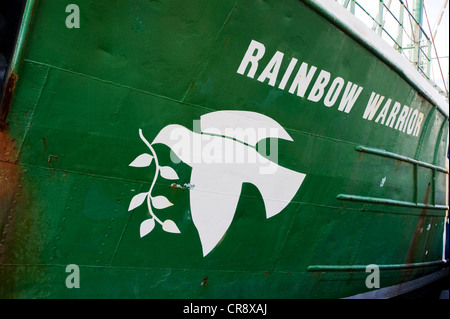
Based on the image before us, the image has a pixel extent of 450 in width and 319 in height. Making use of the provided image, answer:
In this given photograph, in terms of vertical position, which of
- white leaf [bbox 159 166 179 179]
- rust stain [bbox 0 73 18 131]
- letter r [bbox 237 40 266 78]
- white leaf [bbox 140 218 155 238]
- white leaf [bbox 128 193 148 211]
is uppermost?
letter r [bbox 237 40 266 78]

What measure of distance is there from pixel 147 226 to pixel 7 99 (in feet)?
3.28

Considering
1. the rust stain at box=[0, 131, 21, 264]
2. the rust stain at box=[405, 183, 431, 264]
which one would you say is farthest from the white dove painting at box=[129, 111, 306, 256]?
the rust stain at box=[405, 183, 431, 264]

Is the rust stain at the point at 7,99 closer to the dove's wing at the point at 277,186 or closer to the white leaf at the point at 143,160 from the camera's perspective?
the white leaf at the point at 143,160

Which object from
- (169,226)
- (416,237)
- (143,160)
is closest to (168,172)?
(143,160)

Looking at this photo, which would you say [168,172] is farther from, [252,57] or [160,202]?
[252,57]

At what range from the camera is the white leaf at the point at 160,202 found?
2379mm

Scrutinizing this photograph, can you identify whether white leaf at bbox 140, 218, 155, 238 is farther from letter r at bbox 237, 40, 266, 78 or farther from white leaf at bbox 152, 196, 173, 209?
letter r at bbox 237, 40, 266, 78

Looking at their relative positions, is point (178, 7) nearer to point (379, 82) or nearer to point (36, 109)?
point (36, 109)

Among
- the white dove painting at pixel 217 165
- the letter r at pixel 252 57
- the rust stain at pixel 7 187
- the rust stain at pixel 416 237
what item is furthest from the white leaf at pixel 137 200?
the rust stain at pixel 416 237

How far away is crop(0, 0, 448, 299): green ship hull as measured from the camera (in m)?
2.06

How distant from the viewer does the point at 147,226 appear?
7.76 feet

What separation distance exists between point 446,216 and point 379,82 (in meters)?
3.18
